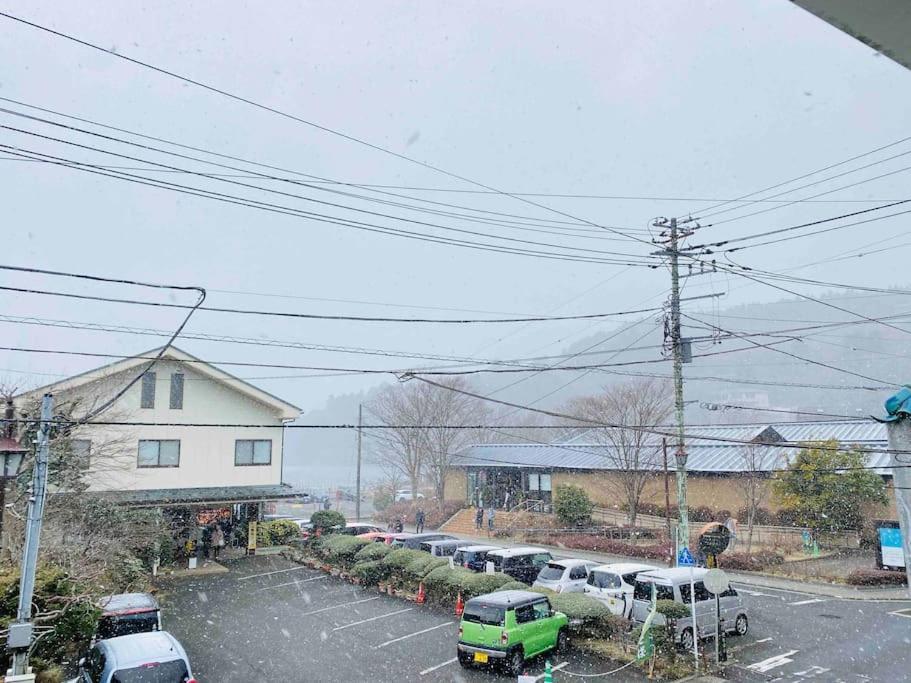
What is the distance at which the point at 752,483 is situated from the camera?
30750 millimetres

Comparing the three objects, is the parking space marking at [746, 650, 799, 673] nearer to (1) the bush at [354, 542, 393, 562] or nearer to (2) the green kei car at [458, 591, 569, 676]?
(2) the green kei car at [458, 591, 569, 676]

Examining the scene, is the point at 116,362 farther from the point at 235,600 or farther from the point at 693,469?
the point at 693,469

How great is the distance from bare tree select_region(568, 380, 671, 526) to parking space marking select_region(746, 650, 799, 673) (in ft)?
53.1

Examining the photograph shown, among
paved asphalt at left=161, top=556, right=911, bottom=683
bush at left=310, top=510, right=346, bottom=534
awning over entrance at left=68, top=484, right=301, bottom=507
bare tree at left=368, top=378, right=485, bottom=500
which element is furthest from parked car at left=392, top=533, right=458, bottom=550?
bare tree at left=368, top=378, right=485, bottom=500

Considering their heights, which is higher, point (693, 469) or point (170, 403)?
point (170, 403)

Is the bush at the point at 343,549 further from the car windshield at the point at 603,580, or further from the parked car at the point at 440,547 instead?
the car windshield at the point at 603,580

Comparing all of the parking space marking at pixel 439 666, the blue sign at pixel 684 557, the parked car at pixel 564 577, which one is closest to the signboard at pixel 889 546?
the blue sign at pixel 684 557

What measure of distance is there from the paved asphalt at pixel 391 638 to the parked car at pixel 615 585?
2789mm

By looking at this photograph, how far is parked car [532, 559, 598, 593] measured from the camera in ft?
66.4

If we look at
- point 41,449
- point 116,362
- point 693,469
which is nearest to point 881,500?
point 693,469

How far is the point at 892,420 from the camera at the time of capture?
53.4 feet

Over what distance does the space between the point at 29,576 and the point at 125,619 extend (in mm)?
4691

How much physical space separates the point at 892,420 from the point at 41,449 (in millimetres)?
19039

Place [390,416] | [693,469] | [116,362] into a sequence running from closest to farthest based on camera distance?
[116,362], [693,469], [390,416]
